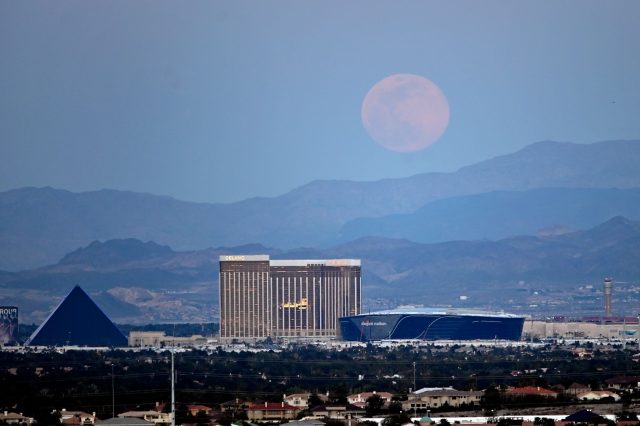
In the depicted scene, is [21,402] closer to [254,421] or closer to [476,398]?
[254,421]

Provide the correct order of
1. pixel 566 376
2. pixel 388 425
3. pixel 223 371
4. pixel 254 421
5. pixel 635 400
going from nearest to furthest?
pixel 388 425, pixel 254 421, pixel 635 400, pixel 566 376, pixel 223 371

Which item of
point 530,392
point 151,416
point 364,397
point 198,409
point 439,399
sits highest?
point 530,392

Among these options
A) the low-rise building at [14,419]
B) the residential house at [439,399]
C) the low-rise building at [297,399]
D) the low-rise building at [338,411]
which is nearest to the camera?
the low-rise building at [14,419]

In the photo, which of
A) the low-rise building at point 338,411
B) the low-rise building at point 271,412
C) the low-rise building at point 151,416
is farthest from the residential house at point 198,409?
the low-rise building at point 338,411

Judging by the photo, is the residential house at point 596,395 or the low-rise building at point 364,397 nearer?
the residential house at point 596,395

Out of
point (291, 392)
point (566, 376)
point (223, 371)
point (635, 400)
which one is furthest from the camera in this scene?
point (223, 371)

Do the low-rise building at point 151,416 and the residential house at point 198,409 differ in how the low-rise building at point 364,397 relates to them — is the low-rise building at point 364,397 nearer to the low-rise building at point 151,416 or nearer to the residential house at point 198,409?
the residential house at point 198,409

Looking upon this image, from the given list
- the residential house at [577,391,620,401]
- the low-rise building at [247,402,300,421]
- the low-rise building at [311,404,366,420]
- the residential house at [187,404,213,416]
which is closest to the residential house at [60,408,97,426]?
the residential house at [187,404,213,416]

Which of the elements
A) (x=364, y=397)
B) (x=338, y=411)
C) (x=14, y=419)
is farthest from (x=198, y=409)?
(x=364, y=397)

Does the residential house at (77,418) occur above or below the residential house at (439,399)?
below

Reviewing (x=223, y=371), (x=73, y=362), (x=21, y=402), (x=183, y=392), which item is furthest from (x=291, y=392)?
(x=73, y=362)

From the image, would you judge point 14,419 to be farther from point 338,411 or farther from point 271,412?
point 338,411
